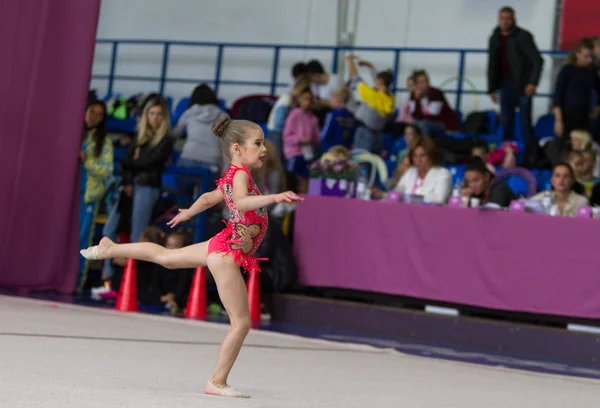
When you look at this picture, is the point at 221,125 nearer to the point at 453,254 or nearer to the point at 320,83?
the point at 453,254

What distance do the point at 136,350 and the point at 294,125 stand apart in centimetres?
637

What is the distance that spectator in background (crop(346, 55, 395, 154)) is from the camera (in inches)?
510

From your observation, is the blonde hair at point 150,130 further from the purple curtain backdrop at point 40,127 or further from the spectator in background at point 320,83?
the spectator in background at point 320,83

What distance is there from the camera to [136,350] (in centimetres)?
604

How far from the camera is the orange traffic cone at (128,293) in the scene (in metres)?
9.39

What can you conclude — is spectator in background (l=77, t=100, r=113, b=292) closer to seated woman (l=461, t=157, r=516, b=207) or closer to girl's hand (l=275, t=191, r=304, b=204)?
seated woman (l=461, t=157, r=516, b=207)

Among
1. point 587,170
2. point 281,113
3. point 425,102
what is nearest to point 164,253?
point 587,170

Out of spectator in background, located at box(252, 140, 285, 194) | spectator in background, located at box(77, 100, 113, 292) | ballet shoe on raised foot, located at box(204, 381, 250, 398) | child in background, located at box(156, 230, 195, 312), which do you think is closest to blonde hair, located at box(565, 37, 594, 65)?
spectator in background, located at box(252, 140, 285, 194)

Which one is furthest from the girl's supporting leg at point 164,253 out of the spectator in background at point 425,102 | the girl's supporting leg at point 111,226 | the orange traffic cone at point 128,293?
the spectator in background at point 425,102

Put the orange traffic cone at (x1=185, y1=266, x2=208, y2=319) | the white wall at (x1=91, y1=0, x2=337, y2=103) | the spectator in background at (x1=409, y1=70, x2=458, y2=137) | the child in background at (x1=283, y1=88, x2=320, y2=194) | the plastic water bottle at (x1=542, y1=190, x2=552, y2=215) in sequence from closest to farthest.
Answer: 1. the plastic water bottle at (x1=542, y1=190, x2=552, y2=215)
2. the orange traffic cone at (x1=185, y1=266, x2=208, y2=319)
3. the child in background at (x1=283, y1=88, x2=320, y2=194)
4. the spectator in background at (x1=409, y1=70, x2=458, y2=137)
5. the white wall at (x1=91, y1=0, x2=337, y2=103)

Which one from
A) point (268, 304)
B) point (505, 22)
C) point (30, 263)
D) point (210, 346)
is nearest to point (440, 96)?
point (505, 22)

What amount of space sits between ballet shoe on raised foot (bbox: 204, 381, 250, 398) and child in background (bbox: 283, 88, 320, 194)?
761cm

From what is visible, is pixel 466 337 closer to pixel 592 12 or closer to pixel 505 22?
pixel 505 22

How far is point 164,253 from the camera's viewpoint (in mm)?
4766
